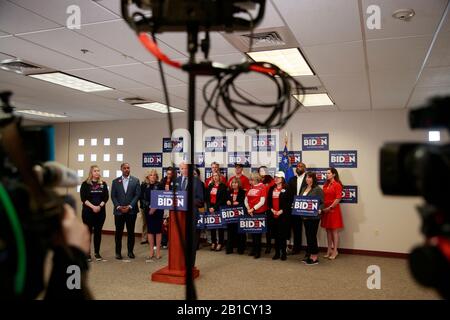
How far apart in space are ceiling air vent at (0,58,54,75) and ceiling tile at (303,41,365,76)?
286cm

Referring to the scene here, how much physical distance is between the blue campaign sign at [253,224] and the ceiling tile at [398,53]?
2.96m

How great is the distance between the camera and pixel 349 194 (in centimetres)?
632

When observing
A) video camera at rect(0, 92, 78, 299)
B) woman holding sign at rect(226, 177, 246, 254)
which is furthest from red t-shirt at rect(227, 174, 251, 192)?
video camera at rect(0, 92, 78, 299)

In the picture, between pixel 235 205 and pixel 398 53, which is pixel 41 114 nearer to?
pixel 235 205

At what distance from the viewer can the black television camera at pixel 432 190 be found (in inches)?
28.3

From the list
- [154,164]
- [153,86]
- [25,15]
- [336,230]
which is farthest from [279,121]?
[154,164]

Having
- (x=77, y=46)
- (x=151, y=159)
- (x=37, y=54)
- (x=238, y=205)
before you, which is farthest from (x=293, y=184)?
(x=37, y=54)

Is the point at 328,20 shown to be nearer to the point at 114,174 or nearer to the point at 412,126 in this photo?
the point at 412,126

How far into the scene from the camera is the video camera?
71 centimetres

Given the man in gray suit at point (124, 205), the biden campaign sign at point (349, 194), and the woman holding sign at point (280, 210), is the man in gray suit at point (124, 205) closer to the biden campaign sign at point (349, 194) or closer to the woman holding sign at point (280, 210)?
the woman holding sign at point (280, 210)

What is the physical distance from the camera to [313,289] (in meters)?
4.15

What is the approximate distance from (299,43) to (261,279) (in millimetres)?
2898

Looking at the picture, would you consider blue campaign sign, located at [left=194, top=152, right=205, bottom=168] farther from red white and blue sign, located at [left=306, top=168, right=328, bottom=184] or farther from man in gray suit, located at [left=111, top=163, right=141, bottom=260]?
red white and blue sign, located at [left=306, top=168, right=328, bottom=184]
